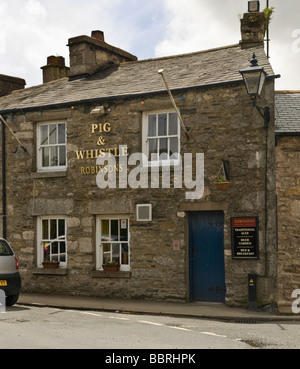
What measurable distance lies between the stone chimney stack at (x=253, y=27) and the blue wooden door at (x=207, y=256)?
481cm

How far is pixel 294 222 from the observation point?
1285 centimetres

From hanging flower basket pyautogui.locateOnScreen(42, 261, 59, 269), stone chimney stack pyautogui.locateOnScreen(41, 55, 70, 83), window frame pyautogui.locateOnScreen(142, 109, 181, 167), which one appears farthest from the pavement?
stone chimney stack pyautogui.locateOnScreen(41, 55, 70, 83)

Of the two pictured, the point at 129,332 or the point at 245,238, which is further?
the point at 245,238

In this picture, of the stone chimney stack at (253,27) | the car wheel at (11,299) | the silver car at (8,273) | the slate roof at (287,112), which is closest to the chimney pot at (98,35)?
the stone chimney stack at (253,27)

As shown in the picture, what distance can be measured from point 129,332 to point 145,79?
25.8ft

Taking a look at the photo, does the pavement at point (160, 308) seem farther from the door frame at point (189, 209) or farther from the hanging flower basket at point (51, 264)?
the hanging flower basket at point (51, 264)

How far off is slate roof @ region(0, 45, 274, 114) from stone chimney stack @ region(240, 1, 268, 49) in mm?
322

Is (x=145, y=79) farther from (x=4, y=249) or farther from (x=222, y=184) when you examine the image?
(x=4, y=249)

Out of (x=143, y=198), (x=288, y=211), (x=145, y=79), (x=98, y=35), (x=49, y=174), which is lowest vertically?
(x=288, y=211)

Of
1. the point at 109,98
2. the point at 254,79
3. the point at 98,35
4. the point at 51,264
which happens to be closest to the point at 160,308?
the point at 51,264

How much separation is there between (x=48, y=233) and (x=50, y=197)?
0.99 meters

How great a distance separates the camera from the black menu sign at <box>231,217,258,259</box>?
41.9ft

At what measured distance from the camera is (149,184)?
45.9ft

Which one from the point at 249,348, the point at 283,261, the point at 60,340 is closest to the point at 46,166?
the point at 283,261
